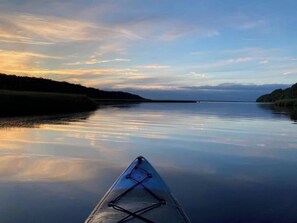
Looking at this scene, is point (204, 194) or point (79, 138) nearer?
point (204, 194)

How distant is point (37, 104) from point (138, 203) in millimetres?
41337

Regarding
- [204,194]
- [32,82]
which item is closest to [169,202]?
[204,194]

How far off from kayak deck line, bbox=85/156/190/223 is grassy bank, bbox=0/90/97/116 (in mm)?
32392

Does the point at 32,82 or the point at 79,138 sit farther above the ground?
the point at 32,82

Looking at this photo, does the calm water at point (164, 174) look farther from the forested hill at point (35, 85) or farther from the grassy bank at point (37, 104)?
the forested hill at point (35, 85)

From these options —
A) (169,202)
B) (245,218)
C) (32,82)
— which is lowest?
(245,218)

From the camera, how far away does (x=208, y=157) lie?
48.9ft

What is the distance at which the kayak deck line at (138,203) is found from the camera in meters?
6.14

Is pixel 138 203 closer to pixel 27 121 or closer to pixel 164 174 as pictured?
pixel 164 174

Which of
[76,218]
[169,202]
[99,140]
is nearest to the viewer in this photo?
[169,202]

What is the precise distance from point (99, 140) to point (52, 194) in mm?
10758

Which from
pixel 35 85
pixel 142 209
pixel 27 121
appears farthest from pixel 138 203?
pixel 35 85

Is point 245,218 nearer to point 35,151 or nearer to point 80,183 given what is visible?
point 80,183

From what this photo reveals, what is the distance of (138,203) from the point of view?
22.8 feet
